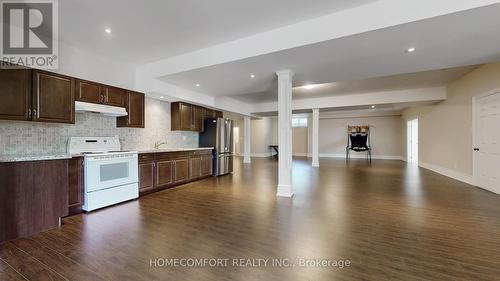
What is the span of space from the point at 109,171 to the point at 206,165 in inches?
108

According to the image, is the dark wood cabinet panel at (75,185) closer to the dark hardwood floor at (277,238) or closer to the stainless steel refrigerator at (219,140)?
the dark hardwood floor at (277,238)

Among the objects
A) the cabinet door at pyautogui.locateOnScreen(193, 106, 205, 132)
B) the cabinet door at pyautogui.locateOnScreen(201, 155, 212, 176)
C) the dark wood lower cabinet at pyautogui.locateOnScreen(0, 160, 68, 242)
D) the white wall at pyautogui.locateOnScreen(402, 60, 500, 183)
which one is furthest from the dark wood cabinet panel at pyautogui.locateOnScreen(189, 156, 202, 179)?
the white wall at pyautogui.locateOnScreen(402, 60, 500, 183)

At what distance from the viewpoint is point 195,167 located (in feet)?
18.3

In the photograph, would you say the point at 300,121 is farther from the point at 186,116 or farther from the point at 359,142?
the point at 186,116

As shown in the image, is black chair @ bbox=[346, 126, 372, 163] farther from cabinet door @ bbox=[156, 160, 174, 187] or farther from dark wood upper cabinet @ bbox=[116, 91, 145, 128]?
dark wood upper cabinet @ bbox=[116, 91, 145, 128]

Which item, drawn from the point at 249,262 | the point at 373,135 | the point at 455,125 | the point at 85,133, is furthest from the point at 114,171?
the point at 373,135

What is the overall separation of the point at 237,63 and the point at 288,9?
3.98 feet

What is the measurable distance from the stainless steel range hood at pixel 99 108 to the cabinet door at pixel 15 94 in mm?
596

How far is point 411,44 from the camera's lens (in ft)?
9.52

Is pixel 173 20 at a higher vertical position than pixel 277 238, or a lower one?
higher

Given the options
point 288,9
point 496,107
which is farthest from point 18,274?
point 496,107

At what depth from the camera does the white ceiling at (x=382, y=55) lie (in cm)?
246

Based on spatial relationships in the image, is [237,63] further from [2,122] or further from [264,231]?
[2,122]

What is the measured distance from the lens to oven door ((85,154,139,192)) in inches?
128
